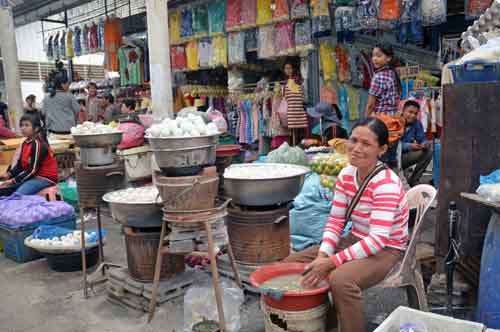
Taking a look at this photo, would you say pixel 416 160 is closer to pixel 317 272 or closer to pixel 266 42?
pixel 266 42

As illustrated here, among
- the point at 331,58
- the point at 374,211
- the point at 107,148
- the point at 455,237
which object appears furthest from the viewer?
the point at 331,58

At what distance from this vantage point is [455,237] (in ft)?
→ 9.24

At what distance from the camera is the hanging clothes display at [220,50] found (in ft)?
Answer: 28.3

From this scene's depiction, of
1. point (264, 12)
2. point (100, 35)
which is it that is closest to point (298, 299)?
point (264, 12)

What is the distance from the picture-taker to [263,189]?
11.5 ft

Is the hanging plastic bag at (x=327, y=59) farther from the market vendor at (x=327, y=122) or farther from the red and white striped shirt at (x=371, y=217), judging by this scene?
the red and white striped shirt at (x=371, y=217)

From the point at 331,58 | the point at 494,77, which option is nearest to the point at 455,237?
the point at 494,77

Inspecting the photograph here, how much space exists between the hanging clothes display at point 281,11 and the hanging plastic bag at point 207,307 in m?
5.30

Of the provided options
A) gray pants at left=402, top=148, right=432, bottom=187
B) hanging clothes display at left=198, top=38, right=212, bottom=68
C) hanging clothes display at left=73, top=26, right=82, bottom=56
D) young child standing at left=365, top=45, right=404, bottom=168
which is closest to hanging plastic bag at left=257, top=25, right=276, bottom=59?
hanging clothes display at left=198, top=38, right=212, bottom=68

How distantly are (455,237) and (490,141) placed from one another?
655 mm

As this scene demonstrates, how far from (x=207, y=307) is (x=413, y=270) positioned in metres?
1.51

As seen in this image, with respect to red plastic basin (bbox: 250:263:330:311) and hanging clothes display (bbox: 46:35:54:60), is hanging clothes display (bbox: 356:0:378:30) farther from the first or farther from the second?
hanging clothes display (bbox: 46:35:54:60)

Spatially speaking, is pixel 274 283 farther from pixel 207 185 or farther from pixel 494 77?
pixel 494 77

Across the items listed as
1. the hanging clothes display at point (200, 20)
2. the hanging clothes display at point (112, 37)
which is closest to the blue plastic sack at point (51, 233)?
the hanging clothes display at point (200, 20)
